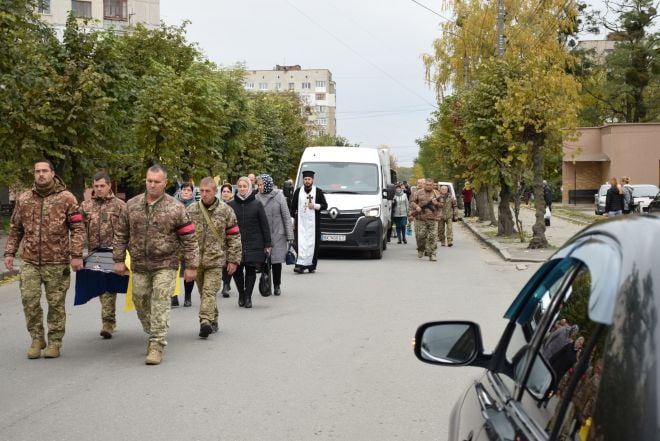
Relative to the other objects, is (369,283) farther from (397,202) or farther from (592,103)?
(592,103)

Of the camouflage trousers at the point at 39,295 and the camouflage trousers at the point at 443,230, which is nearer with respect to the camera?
the camouflage trousers at the point at 39,295

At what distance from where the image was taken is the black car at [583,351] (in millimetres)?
1771

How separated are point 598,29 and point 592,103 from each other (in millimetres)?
8652

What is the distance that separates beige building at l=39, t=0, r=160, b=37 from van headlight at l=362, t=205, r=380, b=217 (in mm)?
47474

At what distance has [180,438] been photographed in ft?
20.1

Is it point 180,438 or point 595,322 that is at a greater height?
point 595,322

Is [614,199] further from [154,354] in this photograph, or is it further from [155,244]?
[154,354]

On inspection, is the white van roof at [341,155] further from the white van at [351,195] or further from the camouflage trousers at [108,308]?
the camouflage trousers at [108,308]

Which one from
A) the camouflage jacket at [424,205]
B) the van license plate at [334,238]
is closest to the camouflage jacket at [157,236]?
the van license plate at [334,238]

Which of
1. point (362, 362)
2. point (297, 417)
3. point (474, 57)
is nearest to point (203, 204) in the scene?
point (362, 362)

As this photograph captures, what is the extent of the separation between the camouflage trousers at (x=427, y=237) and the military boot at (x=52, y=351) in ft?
43.2

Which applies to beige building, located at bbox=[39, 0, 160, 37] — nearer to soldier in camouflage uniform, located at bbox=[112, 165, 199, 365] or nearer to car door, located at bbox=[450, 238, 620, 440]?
soldier in camouflage uniform, located at bbox=[112, 165, 199, 365]

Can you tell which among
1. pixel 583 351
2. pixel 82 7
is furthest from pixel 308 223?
pixel 82 7

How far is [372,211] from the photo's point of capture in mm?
21938
